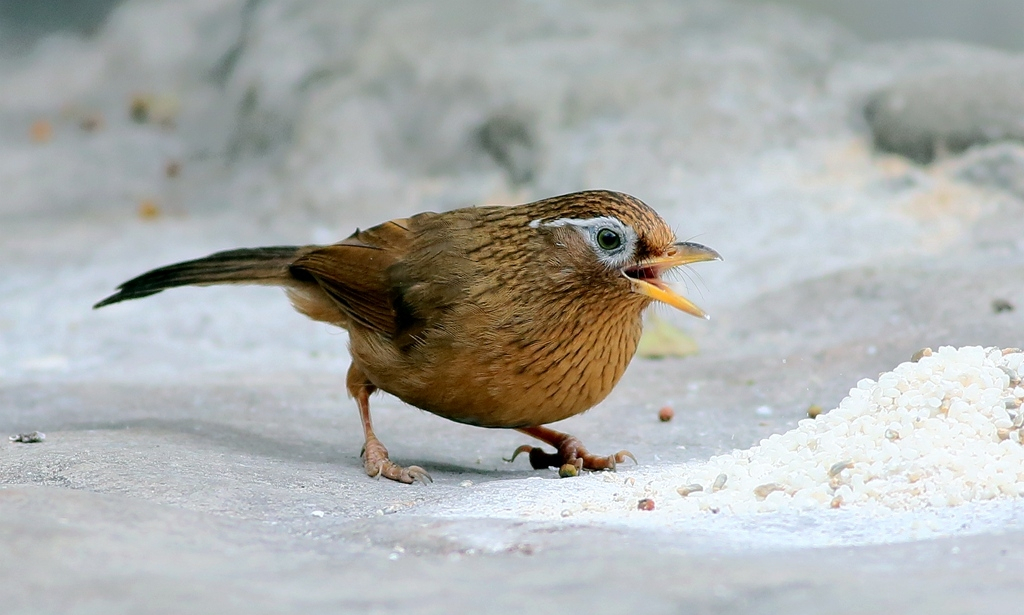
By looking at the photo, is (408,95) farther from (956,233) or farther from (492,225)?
(492,225)

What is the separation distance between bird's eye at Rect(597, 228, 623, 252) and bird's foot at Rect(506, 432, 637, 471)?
35.4 inches

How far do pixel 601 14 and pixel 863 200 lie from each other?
389 cm

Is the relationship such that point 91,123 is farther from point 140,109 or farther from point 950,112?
point 950,112

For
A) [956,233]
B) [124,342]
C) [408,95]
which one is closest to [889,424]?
[956,233]

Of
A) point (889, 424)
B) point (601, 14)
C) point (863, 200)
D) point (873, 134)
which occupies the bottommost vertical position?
point (889, 424)

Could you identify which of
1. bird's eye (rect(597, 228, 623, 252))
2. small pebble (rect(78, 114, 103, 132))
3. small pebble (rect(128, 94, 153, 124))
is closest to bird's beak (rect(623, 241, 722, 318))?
bird's eye (rect(597, 228, 623, 252))

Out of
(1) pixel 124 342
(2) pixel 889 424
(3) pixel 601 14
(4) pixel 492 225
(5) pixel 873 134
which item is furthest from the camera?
(3) pixel 601 14

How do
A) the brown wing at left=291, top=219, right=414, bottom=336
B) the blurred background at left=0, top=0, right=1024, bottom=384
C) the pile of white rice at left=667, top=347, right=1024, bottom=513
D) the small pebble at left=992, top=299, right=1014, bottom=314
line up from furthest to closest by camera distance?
1. the blurred background at left=0, top=0, right=1024, bottom=384
2. the small pebble at left=992, top=299, right=1014, bottom=314
3. the brown wing at left=291, top=219, right=414, bottom=336
4. the pile of white rice at left=667, top=347, right=1024, bottom=513

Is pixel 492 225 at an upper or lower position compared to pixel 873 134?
lower

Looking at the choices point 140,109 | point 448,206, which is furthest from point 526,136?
point 140,109

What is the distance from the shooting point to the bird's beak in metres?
4.45

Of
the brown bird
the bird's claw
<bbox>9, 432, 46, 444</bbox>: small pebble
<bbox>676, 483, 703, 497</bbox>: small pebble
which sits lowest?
<bbox>676, 483, 703, 497</bbox>: small pebble

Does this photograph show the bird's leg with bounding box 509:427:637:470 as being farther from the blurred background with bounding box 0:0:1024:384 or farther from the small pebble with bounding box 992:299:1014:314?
the small pebble with bounding box 992:299:1014:314

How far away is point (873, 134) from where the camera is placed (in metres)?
9.95
